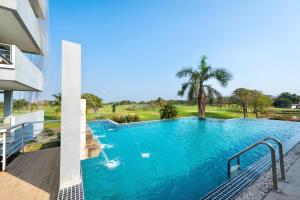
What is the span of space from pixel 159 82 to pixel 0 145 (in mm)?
28299

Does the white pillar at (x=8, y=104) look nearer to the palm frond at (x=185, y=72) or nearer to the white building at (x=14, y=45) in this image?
the white building at (x=14, y=45)

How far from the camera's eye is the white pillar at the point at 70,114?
2811 millimetres

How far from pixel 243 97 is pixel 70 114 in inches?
957

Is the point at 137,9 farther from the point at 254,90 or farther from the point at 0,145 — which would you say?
the point at 254,90

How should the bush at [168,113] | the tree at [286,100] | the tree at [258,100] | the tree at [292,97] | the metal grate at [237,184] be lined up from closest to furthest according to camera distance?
the metal grate at [237,184] → the bush at [168,113] → the tree at [258,100] → the tree at [286,100] → the tree at [292,97]

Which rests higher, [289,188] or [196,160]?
[289,188]

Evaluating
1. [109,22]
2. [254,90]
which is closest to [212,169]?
[109,22]

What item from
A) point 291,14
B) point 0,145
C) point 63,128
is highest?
point 291,14

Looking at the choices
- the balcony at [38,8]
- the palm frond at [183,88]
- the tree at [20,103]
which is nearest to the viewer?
the balcony at [38,8]

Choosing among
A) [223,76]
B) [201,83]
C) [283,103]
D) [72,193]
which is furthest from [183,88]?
[283,103]

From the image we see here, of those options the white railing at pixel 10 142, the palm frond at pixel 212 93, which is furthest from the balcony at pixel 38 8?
the palm frond at pixel 212 93

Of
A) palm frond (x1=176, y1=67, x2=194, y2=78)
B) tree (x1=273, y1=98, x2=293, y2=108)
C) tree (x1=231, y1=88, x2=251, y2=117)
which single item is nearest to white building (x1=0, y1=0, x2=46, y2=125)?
palm frond (x1=176, y1=67, x2=194, y2=78)

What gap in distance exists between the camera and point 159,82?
104 ft

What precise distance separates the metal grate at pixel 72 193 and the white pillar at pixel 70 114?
0.08 meters
